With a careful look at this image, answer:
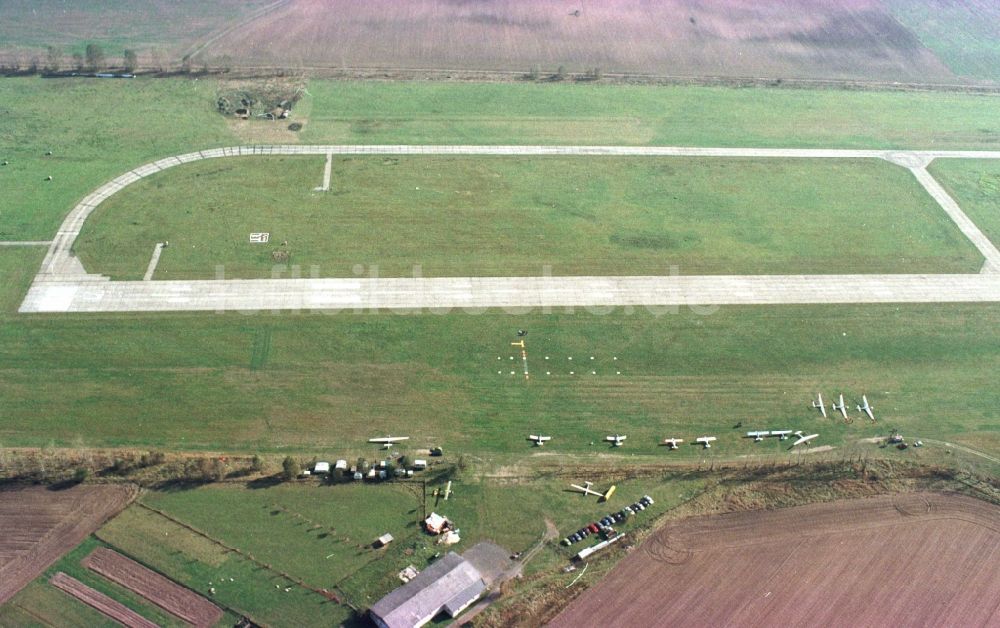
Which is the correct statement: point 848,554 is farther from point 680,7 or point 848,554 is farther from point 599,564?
point 680,7

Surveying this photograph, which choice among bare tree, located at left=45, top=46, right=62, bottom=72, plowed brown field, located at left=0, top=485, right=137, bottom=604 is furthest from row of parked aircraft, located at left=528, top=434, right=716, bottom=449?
bare tree, located at left=45, top=46, right=62, bottom=72

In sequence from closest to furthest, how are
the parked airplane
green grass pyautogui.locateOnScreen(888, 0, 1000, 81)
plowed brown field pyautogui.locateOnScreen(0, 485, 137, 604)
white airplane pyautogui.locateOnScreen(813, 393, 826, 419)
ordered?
plowed brown field pyautogui.locateOnScreen(0, 485, 137, 604) → the parked airplane → white airplane pyautogui.locateOnScreen(813, 393, 826, 419) → green grass pyautogui.locateOnScreen(888, 0, 1000, 81)

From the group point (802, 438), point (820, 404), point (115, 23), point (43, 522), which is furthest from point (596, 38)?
point (43, 522)

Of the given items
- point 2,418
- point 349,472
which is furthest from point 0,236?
point 349,472

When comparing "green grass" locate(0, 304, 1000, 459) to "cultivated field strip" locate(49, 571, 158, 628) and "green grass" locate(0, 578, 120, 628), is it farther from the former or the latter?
"green grass" locate(0, 578, 120, 628)

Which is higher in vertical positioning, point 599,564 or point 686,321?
point 686,321

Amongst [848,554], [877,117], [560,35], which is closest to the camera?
[848,554]
